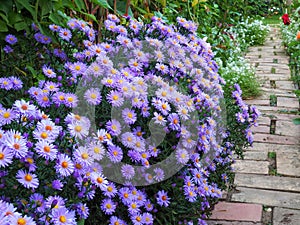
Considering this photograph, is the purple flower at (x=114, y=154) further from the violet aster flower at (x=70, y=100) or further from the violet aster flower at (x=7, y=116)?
the violet aster flower at (x=7, y=116)

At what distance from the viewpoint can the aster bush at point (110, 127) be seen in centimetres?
114

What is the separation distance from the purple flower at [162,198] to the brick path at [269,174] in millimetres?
653

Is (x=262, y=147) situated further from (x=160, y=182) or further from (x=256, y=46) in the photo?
(x=256, y=46)

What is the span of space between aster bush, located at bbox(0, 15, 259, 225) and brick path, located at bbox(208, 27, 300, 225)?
0.28 m

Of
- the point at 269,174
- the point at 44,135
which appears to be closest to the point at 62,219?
the point at 44,135

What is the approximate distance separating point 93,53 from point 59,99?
35 cm

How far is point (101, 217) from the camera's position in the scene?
4.86ft

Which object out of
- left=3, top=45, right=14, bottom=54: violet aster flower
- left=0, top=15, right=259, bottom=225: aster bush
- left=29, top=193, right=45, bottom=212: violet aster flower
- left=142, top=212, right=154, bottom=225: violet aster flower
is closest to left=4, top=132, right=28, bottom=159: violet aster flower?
left=0, top=15, right=259, bottom=225: aster bush

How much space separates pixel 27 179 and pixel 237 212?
1402 millimetres

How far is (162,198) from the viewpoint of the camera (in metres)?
1.57

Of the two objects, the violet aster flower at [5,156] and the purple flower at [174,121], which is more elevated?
the violet aster flower at [5,156]

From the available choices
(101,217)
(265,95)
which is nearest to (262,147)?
(265,95)

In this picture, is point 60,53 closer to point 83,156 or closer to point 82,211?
point 83,156

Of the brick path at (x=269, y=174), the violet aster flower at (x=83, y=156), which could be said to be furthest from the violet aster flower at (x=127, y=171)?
the brick path at (x=269, y=174)
